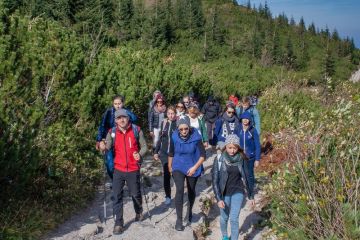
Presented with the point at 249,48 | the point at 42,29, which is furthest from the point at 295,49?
the point at 42,29

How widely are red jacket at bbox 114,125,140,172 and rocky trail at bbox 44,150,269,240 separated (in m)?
1.03

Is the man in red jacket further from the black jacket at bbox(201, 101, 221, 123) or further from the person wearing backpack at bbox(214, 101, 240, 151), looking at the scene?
the black jacket at bbox(201, 101, 221, 123)

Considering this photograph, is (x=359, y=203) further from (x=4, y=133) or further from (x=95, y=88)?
(x=95, y=88)

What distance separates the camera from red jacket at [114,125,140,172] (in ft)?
20.0

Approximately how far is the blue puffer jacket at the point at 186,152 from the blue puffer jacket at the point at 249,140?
140 centimetres

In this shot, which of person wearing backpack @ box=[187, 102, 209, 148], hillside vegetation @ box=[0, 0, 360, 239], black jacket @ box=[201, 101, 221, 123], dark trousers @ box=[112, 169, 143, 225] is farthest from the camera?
black jacket @ box=[201, 101, 221, 123]

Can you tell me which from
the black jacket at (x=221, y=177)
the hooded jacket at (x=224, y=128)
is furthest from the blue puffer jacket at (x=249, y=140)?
the black jacket at (x=221, y=177)

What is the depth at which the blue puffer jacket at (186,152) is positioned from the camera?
6301 millimetres

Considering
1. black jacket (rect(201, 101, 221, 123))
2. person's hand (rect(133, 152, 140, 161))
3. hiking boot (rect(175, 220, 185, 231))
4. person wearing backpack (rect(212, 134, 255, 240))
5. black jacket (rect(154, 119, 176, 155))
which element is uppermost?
black jacket (rect(201, 101, 221, 123))

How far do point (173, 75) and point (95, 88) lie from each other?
5851 millimetres

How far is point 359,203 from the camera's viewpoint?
4.96 m

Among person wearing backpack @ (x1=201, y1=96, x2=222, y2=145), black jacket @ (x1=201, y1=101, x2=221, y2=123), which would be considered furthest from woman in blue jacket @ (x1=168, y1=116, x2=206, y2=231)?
black jacket @ (x1=201, y1=101, x2=221, y2=123)

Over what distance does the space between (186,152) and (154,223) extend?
4.51 feet

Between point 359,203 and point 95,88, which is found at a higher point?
point 95,88
